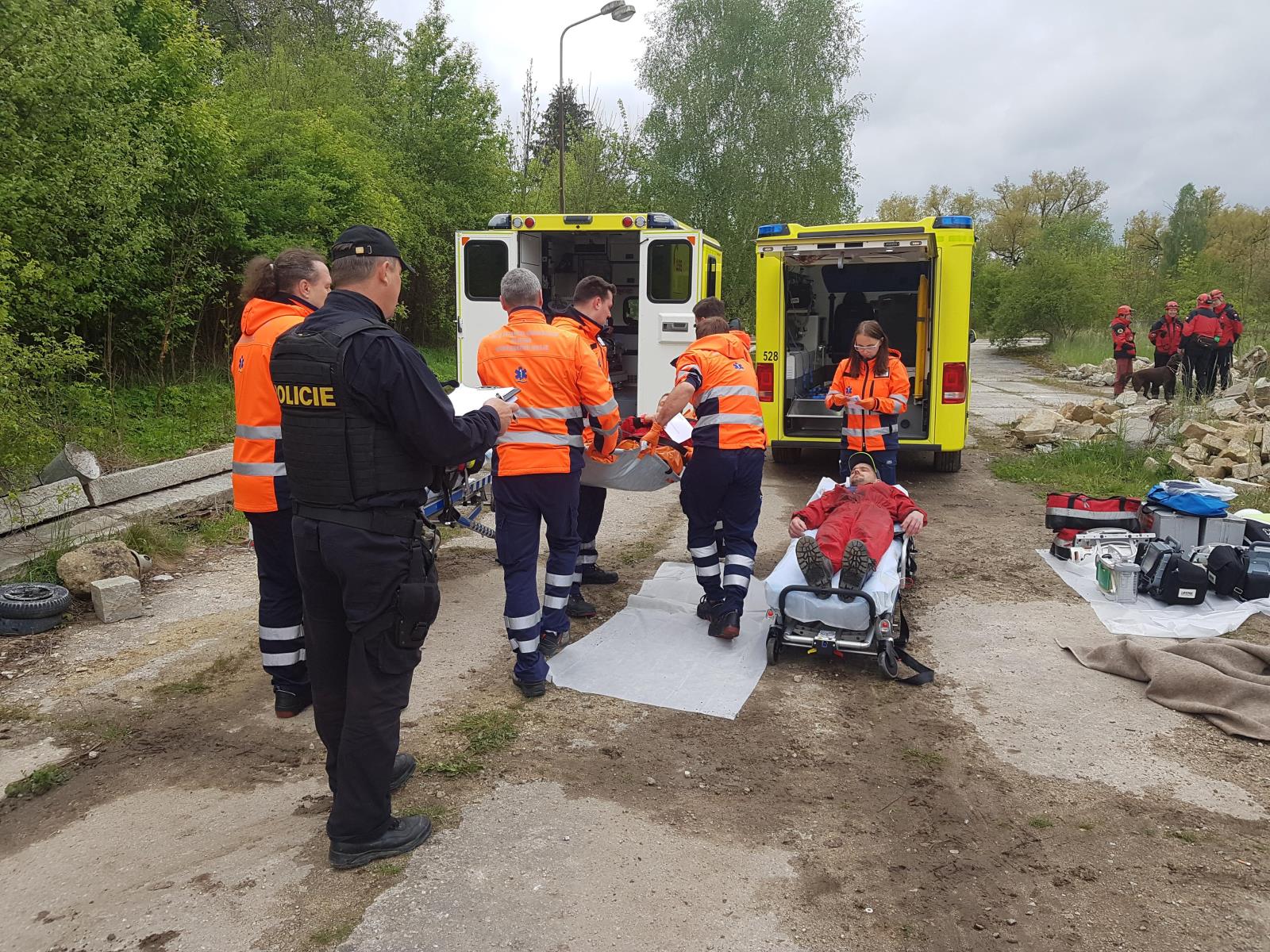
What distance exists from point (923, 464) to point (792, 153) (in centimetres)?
1557

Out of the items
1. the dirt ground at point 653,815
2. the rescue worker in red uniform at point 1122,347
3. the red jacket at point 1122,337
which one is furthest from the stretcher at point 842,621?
the red jacket at point 1122,337

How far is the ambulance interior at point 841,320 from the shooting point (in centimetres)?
922

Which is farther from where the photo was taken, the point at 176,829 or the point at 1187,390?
the point at 1187,390

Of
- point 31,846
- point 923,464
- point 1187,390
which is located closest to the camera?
point 31,846

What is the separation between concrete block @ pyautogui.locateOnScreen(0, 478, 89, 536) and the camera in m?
5.60

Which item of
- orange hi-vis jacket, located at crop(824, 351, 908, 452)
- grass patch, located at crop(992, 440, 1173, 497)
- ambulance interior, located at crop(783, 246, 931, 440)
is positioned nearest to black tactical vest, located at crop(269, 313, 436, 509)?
orange hi-vis jacket, located at crop(824, 351, 908, 452)

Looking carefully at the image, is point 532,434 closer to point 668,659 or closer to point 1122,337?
point 668,659

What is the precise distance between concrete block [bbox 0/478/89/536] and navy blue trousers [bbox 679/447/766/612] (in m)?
4.15

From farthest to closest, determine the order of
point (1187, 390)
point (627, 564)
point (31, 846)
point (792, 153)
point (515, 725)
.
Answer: point (792, 153)
point (1187, 390)
point (627, 564)
point (515, 725)
point (31, 846)

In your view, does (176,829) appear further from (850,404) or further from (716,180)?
(716,180)

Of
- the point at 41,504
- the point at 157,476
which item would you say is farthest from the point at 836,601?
the point at 157,476

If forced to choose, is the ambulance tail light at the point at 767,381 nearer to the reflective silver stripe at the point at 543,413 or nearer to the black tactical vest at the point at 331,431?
the reflective silver stripe at the point at 543,413

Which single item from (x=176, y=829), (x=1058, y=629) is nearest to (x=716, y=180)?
(x=1058, y=629)

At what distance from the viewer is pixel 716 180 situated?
23781 mm
